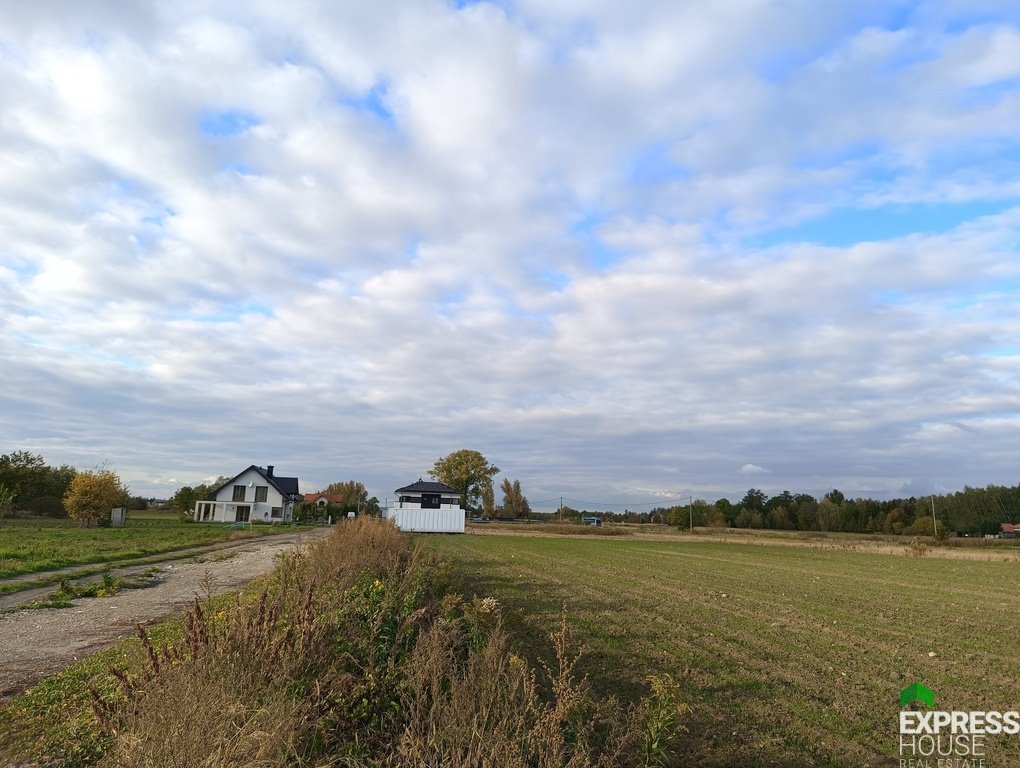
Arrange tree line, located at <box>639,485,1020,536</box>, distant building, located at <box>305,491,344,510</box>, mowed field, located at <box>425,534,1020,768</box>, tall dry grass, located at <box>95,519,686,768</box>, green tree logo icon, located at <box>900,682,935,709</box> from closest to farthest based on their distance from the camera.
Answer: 1. tall dry grass, located at <box>95,519,686,768</box>
2. mowed field, located at <box>425,534,1020,768</box>
3. green tree logo icon, located at <box>900,682,935,709</box>
4. tree line, located at <box>639,485,1020,536</box>
5. distant building, located at <box>305,491,344,510</box>

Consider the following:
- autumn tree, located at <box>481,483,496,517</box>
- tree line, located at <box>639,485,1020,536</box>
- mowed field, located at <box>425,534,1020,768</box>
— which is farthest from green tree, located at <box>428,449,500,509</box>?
mowed field, located at <box>425,534,1020,768</box>

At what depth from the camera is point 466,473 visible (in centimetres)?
11088

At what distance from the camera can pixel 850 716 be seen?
6.59 meters

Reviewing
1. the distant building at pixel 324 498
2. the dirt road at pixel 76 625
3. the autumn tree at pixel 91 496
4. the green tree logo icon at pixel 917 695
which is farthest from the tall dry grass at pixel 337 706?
the distant building at pixel 324 498

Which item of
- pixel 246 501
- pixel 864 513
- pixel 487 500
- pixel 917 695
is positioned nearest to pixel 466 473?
pixel 487 500

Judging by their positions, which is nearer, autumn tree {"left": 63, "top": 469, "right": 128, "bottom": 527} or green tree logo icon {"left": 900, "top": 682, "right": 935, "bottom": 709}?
green tree logo icon {"left": 900, "top": 682, "right": 935, "bottom": 709}

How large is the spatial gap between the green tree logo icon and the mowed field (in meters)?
0.13

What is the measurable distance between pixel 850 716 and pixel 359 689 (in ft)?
18.0

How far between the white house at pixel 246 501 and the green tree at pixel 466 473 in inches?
1422

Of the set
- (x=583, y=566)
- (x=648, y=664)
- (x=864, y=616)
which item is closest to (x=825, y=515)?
(x=583, y=566)

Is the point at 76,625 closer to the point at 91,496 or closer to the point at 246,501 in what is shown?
the point at 91,496

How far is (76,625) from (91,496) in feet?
161

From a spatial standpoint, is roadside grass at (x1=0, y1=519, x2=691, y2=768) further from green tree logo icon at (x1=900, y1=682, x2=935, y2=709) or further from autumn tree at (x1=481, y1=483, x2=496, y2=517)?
autumn tree at (x1=481, y1=483, x2=496, y2=517)

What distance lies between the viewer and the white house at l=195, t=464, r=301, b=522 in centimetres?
7700
